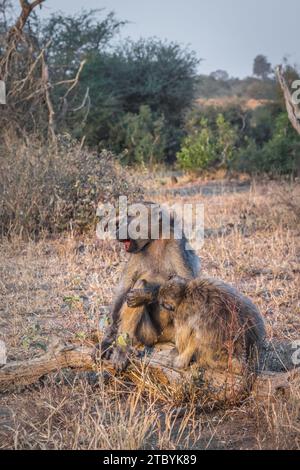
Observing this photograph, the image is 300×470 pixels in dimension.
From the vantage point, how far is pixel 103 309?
571 centimetres

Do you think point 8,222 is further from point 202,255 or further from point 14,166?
point 202,255

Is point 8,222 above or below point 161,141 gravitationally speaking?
below

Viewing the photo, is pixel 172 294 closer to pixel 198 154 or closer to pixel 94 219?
pixel 94 219

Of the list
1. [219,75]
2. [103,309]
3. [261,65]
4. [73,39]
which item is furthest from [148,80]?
[219,75]

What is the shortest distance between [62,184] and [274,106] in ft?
46.6

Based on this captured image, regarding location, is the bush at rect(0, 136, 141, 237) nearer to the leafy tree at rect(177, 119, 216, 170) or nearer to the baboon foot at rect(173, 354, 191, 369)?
the baboon foot at rect(173, 354, 191, 369)

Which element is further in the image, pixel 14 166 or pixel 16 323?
pixel 14 166

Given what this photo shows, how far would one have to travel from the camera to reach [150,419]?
335cm

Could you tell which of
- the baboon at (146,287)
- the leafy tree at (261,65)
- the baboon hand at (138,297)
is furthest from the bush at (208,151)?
the leafy tree at (261,65)

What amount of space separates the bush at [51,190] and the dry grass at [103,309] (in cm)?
47

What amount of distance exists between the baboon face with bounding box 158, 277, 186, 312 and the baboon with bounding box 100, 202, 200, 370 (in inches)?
4.3

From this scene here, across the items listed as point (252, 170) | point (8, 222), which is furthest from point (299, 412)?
point (252, 170)

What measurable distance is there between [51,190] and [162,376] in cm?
515

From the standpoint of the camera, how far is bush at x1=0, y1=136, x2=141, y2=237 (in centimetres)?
859
